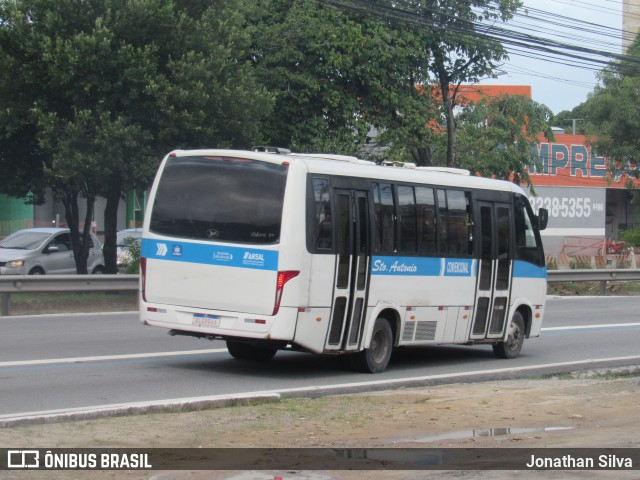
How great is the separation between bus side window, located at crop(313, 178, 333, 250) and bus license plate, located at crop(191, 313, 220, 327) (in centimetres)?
156

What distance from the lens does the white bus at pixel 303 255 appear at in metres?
12.8

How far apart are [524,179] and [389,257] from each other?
2431 cm

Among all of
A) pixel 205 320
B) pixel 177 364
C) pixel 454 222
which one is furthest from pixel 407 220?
pixel 177 364

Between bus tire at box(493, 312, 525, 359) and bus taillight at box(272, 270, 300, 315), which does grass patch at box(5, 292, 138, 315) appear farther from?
bus taillight at box(272, 270, 300, 315)

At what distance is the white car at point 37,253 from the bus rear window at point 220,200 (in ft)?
53.5

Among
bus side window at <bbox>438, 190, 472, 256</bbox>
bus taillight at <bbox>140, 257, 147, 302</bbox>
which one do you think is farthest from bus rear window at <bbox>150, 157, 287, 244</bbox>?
bus side window at <bbox>438, 190, 472, 256</bbox>

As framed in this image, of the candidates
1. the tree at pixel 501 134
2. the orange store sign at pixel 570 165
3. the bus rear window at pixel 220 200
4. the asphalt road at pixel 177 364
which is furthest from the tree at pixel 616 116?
the bus rear window at pixel 220 200

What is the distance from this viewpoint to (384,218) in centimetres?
1431

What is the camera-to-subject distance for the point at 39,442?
8.39m

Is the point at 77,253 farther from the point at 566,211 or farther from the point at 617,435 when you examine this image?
the point at 566,211

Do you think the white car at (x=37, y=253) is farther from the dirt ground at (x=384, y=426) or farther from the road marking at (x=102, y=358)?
the dirt ground at (x=384, y=426)

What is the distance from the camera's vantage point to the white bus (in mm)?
12805

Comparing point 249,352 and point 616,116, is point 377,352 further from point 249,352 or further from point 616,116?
point 616,116

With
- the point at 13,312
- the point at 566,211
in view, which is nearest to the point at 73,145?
the point at 13,312
